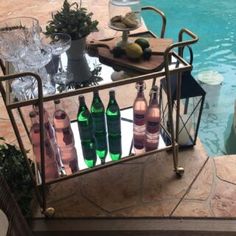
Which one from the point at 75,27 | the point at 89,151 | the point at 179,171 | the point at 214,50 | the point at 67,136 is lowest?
the point at 214,50

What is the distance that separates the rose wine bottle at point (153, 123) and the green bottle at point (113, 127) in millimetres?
110

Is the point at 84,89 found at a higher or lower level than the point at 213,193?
higher

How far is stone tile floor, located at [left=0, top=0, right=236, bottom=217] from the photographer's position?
124 cm

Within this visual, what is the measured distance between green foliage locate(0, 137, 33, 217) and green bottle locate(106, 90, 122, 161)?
34 centimetres

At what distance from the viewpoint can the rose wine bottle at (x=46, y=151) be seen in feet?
3.57

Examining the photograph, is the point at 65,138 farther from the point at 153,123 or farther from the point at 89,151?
the point at 153,123

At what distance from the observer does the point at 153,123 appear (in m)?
1.22

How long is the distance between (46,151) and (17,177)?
6.8 inches

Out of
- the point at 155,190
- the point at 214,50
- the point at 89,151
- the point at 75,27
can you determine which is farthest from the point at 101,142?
the point at 214,50

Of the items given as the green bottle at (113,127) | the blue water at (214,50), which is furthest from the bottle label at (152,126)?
the blue water at (214,50)

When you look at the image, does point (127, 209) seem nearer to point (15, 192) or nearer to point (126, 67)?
point (15, 192)

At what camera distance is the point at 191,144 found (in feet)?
4.79

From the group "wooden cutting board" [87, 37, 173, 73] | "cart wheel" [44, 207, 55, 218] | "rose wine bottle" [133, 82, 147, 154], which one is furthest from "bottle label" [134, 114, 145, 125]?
"cart wheel" [44, 207, 55, 218]

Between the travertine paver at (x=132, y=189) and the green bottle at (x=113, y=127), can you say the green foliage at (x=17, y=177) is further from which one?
the green bottle at (x=113, y=127)
